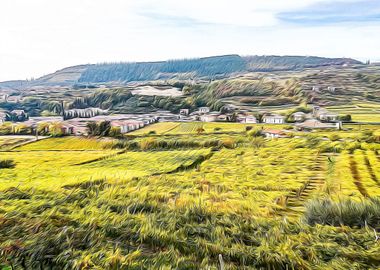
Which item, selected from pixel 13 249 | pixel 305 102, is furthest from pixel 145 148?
pixel 305 102

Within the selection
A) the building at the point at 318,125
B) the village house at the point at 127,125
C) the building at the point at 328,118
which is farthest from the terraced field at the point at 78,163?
the building at the point at 328,118

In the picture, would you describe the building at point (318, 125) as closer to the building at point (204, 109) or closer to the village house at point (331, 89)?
the building at point (204, 109)

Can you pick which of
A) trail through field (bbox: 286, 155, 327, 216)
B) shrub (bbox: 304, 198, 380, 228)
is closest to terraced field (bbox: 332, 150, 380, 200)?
trail through field (bbox: 286, 155, 327, 216)

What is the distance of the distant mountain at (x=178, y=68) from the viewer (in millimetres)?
81938

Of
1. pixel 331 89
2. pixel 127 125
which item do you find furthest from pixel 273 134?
pixel 331 89

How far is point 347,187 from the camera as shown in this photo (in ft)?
14.6

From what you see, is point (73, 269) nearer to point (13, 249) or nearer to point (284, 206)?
point (13, 249)

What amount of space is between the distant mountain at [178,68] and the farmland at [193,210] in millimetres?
73275

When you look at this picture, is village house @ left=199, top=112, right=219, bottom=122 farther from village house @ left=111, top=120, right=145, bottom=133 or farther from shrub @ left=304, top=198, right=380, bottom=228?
shrub @ left=304, top=198, right=380, bottom=228

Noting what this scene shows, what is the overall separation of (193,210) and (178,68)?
100 metres

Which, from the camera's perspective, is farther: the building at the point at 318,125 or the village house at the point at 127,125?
the building at the point at 318,125

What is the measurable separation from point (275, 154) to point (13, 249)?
473cm

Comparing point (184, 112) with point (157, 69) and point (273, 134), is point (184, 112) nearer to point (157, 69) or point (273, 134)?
point (273, 134)

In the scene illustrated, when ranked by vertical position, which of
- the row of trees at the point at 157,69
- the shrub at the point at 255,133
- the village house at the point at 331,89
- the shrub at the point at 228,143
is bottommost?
the row of trees at the point at 157,69
